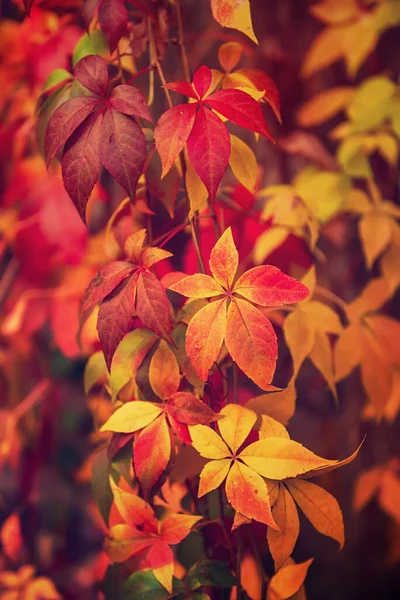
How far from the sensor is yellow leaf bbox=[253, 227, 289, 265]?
2.81ft

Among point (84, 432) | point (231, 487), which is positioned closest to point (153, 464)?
point (231, 487)

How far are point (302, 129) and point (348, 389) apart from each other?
1.92 ft

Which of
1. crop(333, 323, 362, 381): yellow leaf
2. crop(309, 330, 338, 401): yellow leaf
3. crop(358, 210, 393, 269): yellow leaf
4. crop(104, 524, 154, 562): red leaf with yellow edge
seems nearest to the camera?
crop(104, 524, 154, 562): red leaf with yellow edge

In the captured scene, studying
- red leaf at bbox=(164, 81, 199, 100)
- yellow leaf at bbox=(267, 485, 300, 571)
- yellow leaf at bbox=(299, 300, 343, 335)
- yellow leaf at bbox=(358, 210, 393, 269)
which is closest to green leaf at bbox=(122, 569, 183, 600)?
yellow leaf at bbox=(267, 485, 300, 571)

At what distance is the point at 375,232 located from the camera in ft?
3.02

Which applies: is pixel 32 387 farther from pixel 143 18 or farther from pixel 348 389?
pixel 143 18

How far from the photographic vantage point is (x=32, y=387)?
118cm

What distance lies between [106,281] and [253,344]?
14cm

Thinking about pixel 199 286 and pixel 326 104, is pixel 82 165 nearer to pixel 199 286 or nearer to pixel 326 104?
pixel 199 286

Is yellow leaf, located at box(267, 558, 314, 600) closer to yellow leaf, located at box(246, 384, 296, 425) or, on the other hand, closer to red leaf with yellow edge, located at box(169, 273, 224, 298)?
yellow leaf, located at box(246, 384, 296, 425)

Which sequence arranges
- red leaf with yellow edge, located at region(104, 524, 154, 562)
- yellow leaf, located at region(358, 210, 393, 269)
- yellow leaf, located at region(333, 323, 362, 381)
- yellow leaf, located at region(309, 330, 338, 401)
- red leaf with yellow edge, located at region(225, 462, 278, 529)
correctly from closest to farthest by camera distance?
red leaf with yellow edge, located at region(225, 462, 278, 529), red leaf with yellow edge, located at region(104, 524, 154, 562), yellow leaf, located at region(309, 330, 338, 401), yellow leaf, located at region(333, 323, 362, 381), yellow leaf, located at region(358, 210, 393, 269)

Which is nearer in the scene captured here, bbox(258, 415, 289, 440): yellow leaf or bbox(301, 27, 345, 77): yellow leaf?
bbox(258, 415, 289, 440): yellow leaf

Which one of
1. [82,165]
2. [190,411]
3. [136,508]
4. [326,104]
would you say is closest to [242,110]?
[82,165]

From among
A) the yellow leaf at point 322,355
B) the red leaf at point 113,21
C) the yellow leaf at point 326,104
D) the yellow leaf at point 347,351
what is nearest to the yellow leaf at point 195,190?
the red leaf at point 113,21
